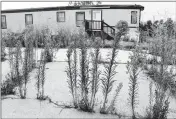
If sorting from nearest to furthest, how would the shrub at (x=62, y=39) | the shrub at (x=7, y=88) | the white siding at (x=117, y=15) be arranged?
the shrub at (x=7, y=88), the shrub at (x=62, y=39), the white siding at (x=117, y=15)

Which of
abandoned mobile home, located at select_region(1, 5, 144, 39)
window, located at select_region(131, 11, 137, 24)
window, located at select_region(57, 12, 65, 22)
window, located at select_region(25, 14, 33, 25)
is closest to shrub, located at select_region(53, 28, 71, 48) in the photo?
abandoned mobile home, located at select_region(1, 5, 144, 39)

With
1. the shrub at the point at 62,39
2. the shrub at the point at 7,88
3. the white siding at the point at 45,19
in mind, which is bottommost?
the shrub at the point at 7,88

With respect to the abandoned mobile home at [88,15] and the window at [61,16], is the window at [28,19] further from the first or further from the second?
the window at [61,16]

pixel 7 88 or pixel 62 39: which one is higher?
pixel 62 39

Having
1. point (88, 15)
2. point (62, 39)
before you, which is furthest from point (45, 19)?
point (62, 39)

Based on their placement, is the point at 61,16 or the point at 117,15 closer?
the point at 117,15

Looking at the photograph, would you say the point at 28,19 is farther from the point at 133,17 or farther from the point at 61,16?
the point at 133,17

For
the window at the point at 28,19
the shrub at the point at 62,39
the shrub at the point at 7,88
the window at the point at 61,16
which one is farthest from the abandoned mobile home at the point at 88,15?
the shrub at the point at 7,88

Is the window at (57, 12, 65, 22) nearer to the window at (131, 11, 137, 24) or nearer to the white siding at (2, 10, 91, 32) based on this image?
the white siding at (2, 10, 91, 32)

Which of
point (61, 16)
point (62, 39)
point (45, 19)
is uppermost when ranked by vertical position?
point (61, 16)

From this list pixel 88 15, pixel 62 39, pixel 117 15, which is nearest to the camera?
pixel 62 39

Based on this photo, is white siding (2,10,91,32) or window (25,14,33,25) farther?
window (25,14,33,25)

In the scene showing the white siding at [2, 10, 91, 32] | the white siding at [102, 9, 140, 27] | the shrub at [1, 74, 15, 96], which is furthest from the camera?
the white siding at [2, 10, 91, 32]

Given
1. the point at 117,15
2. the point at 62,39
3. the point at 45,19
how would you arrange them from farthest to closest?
the point at 45,19
the point at 117,15
the point at 62,39
